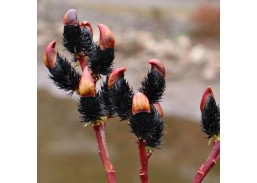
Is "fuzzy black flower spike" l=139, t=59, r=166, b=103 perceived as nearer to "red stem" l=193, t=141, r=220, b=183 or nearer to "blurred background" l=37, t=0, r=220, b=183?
"red stem" l=193, t=141, r=220, b=183

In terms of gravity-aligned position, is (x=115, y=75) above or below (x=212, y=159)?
above

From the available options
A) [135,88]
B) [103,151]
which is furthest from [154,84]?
[135,88]

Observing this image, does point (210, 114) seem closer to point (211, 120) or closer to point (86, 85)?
point (211, 120)

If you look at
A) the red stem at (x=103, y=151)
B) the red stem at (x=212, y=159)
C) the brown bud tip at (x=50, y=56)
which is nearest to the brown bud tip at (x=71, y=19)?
the brown bud tip at (x=50, y=56)

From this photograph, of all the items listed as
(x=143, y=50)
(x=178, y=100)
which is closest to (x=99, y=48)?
(x=178, y=100)
